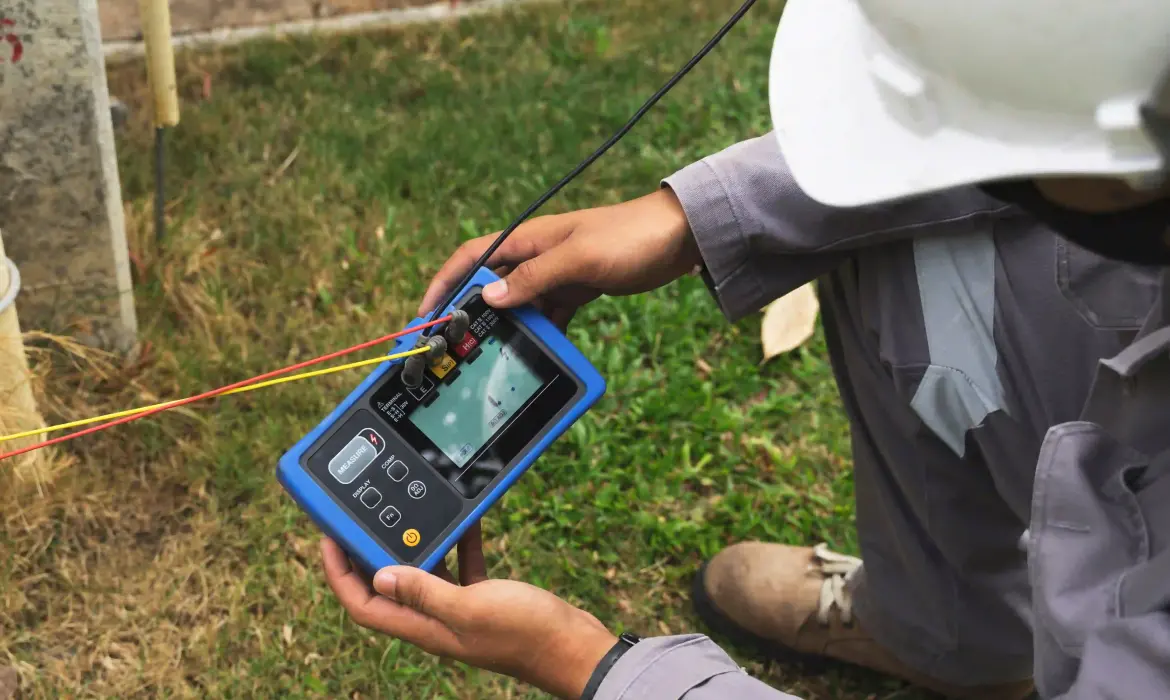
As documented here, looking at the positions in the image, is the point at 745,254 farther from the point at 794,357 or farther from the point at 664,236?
the point at 794,357

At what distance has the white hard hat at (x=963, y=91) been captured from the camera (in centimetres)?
76

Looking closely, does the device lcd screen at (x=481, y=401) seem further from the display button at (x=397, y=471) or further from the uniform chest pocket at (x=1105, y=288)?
the uniform chest pocket at (x=1105, y=288)

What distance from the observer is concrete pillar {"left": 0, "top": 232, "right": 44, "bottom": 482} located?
55.0 inches

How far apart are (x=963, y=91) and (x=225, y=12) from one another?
1.98 m

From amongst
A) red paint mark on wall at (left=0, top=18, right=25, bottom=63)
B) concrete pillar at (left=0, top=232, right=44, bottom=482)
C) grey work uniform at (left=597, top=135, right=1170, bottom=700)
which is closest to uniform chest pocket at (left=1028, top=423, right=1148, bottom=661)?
grey work uniform at (left=597, top=135, right=1170, bottom=700)

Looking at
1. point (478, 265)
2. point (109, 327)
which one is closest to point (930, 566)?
point (478, 265)

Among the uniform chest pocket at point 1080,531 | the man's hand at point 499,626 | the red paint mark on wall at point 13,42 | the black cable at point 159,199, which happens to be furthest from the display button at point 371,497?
the black cable at point 159,199

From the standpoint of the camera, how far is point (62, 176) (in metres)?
1.54

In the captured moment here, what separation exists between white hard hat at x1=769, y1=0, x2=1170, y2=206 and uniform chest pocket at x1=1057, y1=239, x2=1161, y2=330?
26 cm

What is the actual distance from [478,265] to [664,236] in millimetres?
218

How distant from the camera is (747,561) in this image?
1562mm

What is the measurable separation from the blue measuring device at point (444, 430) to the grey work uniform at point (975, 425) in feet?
0.76

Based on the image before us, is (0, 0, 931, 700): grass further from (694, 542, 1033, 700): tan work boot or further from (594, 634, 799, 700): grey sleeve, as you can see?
(594, 634, 799, 700): grey sleeve

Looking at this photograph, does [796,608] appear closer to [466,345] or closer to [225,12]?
[466,345]
